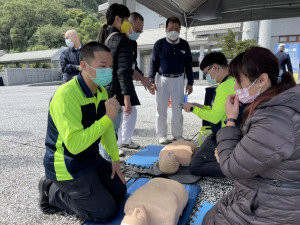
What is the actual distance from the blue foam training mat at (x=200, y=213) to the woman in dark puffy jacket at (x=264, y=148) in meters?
0.53

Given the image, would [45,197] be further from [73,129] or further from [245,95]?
[245,95]

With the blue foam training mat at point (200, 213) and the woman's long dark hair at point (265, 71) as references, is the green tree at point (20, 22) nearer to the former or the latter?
the blue foam training mat at point (200, 213)

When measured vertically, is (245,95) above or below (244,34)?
below

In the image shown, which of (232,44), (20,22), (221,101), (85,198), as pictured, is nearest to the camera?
(85,198)

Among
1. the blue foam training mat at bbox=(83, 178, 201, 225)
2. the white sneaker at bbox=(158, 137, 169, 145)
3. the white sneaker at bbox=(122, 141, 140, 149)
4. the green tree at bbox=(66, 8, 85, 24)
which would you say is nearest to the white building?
the white sneaker at bbox=(158, 137, 169, 145)

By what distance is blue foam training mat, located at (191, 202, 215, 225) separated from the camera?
194cm

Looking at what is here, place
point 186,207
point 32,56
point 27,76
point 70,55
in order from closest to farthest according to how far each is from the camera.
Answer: point 186,207 → point 70,55 → point 27,76 → point 32,56

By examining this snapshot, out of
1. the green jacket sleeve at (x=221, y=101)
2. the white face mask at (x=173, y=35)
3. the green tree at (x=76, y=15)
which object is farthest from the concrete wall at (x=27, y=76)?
the green tree at (x=76, y=15)

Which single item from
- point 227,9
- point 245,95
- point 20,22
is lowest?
point 245,95

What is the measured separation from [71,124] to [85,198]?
0.65 m

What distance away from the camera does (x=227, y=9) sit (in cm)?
489

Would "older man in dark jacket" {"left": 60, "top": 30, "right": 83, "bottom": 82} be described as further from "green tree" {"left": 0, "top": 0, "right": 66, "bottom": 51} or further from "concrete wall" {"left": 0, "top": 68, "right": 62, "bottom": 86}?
"green tree" {"left": 0, "top": 0, "right": 66, "bottom": 51}

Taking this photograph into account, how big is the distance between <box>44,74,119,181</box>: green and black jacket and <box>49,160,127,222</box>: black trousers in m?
0.08

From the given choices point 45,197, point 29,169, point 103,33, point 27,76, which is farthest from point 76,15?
point 45,197
